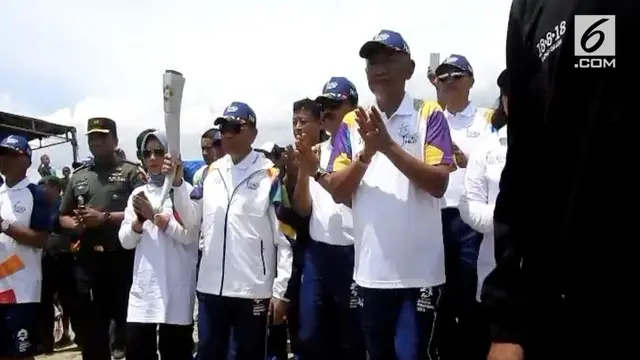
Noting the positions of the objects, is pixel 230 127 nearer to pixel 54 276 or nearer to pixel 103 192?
pixel 103 192

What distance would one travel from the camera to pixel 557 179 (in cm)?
148

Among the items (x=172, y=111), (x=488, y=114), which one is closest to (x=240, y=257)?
(x=172, y=111)

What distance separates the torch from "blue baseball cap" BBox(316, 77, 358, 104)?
111 centimetres

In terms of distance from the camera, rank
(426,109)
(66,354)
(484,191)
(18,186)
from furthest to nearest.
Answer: (66,354), (18,186), (484,191), (426,109)

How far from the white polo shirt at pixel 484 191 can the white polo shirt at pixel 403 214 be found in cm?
44

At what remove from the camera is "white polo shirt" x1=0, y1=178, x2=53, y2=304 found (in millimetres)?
5461

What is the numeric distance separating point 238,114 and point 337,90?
0.77m

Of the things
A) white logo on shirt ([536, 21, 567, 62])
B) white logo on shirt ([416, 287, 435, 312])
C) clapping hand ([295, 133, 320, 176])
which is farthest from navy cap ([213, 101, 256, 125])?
white logo on shirt ([536, 21, 567, 62])

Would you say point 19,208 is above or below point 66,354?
above

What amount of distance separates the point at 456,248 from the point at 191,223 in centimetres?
205

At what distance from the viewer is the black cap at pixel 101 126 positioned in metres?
6.20

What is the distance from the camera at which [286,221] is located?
15.7ft

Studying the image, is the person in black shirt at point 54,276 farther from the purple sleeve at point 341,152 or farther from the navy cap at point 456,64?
the navy cap at point 456,64

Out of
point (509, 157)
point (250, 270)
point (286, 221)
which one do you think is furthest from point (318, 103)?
point (509, 157)
